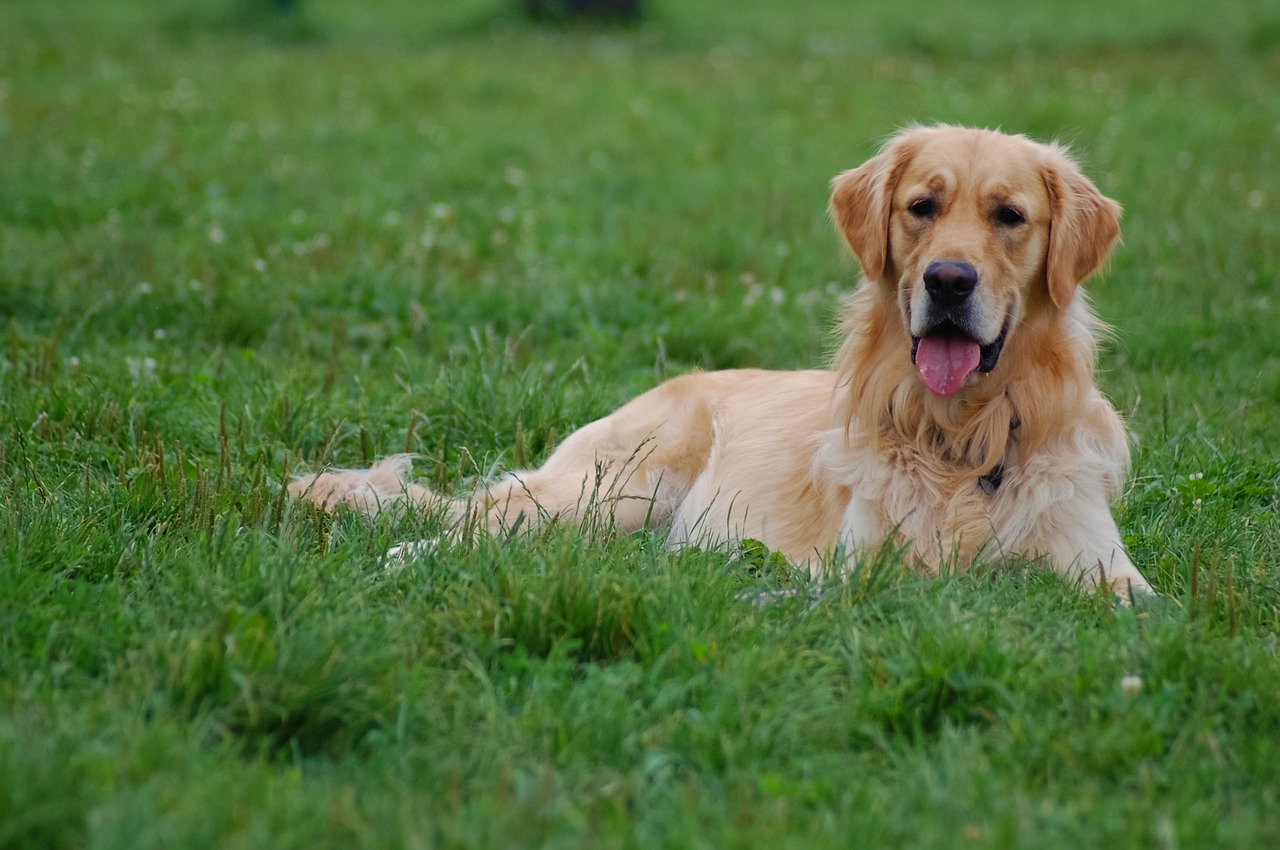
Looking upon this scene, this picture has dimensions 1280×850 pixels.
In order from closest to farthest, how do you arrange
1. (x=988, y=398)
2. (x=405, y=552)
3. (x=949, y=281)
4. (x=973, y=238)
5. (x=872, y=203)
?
(x=405, y=552) < (x=949, y=281) < (x=973, y=238) < (x=988, y=398) < (x=872, y=203)

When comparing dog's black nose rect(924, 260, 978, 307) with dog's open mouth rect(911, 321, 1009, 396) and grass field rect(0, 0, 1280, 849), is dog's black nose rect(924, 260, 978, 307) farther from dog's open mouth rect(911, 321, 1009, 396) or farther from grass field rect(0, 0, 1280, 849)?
grass field rect(0, 0, 1280, 849)

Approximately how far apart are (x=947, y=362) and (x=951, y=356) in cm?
2

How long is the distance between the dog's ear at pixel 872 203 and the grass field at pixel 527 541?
1.03 metres

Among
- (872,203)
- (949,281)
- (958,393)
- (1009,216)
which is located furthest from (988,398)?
(872,203)

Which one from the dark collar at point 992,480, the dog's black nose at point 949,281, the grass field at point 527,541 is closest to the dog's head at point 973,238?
the dog's black nose at point 949,281

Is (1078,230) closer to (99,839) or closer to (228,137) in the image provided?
(99,839)

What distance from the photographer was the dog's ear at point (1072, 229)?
12.3ft

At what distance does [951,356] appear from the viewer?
366 centimetres

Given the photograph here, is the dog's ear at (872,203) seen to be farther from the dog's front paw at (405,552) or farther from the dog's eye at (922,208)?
the dog's front paw at (405,552)

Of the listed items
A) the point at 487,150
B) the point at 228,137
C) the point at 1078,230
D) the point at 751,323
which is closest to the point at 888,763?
the point at 1078,230

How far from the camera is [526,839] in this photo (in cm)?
215

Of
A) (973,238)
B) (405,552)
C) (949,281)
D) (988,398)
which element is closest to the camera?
(405,552)

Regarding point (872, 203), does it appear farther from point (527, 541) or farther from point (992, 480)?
point (527, 541)

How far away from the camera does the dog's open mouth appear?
12.0 feet
